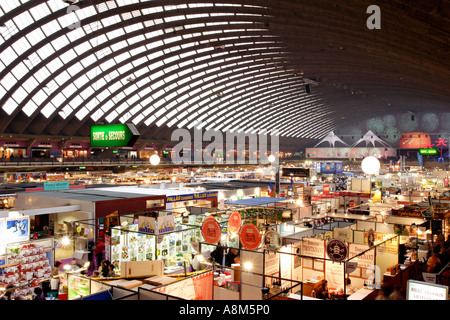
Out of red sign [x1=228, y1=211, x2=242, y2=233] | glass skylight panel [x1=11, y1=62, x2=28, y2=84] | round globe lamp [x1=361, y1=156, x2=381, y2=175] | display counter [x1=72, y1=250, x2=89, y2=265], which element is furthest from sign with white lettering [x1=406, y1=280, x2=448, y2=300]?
glass skylight panel [x1=11, y1=62, x2=28, y2=84]

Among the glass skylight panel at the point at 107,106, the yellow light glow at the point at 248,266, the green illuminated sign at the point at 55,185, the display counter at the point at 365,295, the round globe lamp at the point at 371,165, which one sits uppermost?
the glass skylight panel at the point at 107,106

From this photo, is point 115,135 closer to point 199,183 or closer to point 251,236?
point 251,236

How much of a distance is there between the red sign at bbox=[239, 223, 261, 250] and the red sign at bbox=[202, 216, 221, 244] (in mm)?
833

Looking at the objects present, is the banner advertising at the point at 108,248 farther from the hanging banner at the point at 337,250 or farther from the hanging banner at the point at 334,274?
the hanging banner at the point at 337,250

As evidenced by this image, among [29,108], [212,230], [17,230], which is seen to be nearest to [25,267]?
[17,230]

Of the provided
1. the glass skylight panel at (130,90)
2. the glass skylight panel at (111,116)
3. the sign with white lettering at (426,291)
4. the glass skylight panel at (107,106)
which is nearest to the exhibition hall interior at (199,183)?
the sign with white lettering at (426,291)

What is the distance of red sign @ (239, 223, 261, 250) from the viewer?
10.0m

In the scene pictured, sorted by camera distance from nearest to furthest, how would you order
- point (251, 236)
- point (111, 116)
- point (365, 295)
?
point (365, 295), point (251, 236), point (111, 116)

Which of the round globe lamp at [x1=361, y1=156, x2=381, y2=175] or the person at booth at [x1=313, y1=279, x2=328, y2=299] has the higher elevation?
the round globe lamp at [x1=361, y1=156, x2=381, y2=175]

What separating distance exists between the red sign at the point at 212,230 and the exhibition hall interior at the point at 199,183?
0.12 feet

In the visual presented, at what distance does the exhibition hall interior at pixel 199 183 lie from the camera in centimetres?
1006

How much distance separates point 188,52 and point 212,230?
29.3m

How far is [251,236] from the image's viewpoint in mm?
10117

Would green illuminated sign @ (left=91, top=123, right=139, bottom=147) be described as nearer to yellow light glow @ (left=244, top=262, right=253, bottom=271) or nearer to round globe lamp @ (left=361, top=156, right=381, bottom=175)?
yellow light glow @ (left=244, top=262, right=253, bottom=271)
